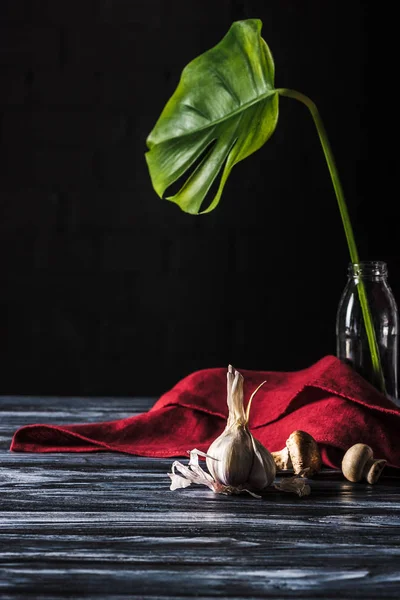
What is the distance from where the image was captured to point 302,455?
92 centimetres

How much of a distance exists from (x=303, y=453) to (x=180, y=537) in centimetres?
26

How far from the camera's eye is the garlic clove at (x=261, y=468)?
0.85 meters

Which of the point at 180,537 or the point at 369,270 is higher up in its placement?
the point at 369,270

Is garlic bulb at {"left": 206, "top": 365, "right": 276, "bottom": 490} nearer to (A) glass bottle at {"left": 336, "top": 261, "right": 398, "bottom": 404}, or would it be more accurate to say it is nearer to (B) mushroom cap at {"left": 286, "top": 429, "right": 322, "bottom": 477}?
(B) mushroom cap at {"left": 286, "top": 429, "right": 322, "bottom": 477}

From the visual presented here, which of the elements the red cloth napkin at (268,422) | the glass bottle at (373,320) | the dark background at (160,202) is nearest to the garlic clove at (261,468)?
the red cloth napkin at (268,422)

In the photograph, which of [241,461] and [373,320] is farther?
[373,320]

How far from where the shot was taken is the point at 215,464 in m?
0.86

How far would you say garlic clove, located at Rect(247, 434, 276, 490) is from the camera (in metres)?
0.85

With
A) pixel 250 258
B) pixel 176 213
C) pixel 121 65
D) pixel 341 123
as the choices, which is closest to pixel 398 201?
pixel 341 123

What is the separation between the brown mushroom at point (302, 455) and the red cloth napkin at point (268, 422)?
4cm

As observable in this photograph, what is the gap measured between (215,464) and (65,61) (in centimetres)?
185

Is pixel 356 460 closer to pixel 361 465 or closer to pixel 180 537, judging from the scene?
pixel 361 465

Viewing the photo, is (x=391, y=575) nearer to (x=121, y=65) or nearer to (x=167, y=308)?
(x=167, y=308)

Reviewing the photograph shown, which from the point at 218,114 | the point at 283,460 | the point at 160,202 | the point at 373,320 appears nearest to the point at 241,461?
the point at 283,460
